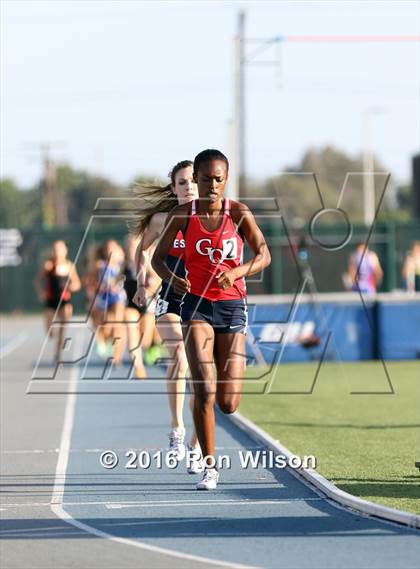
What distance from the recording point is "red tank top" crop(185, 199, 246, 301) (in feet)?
30.1

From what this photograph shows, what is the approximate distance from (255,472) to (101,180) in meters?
85.4

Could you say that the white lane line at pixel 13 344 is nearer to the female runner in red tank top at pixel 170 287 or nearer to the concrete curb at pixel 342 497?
the concrete curb at pixel 342 497

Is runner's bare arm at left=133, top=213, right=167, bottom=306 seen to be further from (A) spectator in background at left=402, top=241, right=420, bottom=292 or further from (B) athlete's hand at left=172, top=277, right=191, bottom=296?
(A) spectator in background at left=402, top=241, right=420, bottom=292

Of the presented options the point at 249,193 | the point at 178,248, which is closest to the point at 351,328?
the point at 178,248

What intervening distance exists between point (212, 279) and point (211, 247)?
271 millimetres

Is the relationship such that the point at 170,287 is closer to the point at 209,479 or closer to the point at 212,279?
the point at 212,279

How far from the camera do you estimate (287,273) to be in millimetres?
45219

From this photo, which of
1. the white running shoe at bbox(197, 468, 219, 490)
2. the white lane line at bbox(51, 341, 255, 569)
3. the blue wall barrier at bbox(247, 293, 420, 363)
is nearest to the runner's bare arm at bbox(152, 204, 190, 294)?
the white running shoe at bbox(197, 468, 219, 490)

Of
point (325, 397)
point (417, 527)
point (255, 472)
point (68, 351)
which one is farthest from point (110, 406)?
point (68, 351)

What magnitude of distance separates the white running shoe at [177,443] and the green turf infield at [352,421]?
45.7 inches

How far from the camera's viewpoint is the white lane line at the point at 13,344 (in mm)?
28597

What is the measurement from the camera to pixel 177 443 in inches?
442

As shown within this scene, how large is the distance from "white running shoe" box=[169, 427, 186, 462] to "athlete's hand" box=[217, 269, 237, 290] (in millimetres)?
2282

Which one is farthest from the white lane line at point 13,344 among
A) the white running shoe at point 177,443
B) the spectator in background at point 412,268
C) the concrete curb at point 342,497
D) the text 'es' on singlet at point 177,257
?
the text 'es' on singlet at point 177,257
